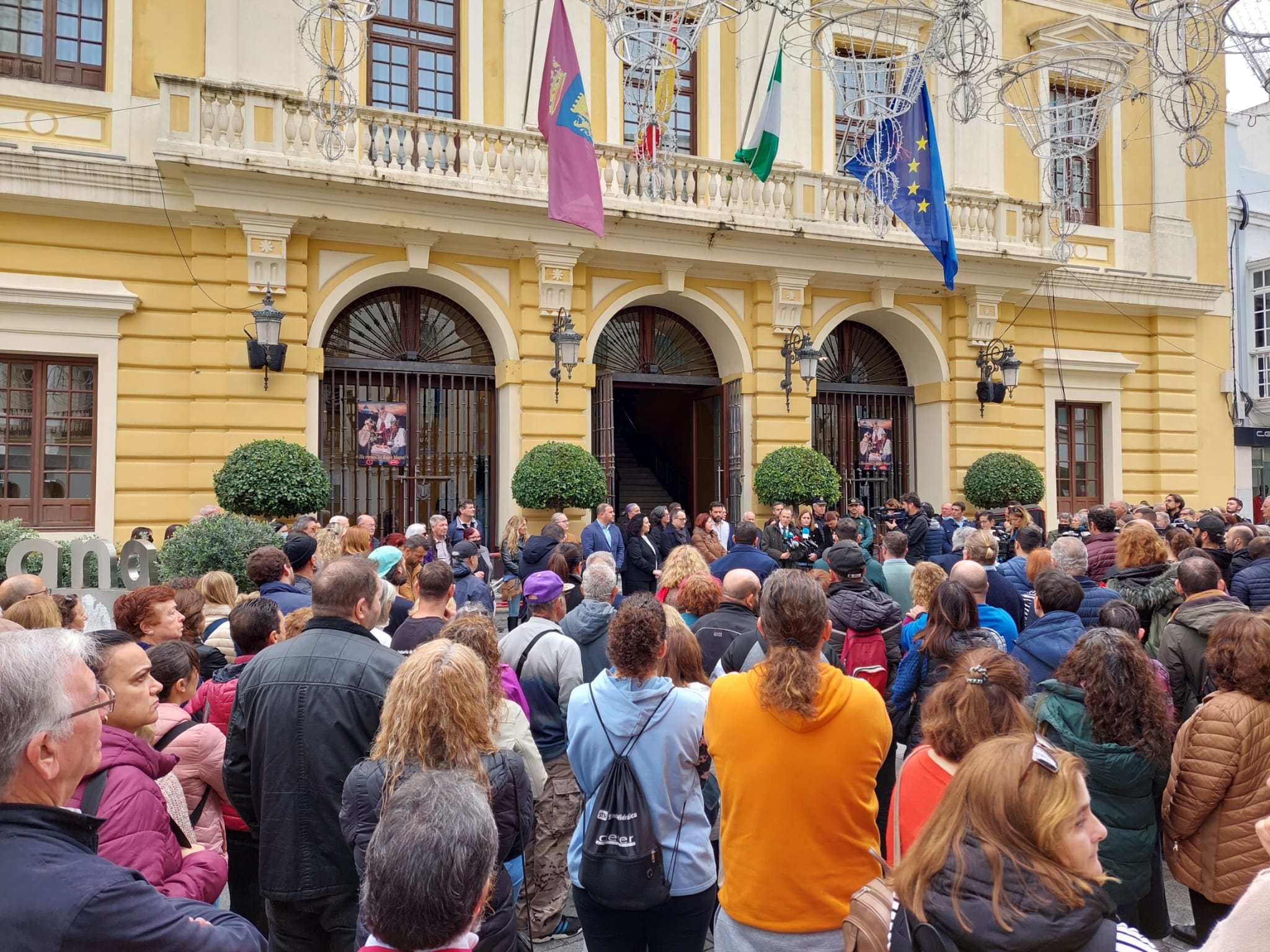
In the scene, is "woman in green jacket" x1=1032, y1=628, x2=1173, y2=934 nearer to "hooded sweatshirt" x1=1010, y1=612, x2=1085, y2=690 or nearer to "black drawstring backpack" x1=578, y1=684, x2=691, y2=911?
"hooded sweatshirt" x1=1010, y1=612, x2=1085, y2=690

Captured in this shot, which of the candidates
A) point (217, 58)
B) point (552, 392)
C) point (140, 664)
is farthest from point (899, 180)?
point (140, 664)

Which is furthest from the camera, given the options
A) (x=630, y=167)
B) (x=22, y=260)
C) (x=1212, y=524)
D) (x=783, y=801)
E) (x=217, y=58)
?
(x=630, y=167)

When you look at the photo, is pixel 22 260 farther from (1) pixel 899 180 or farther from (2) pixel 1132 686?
(2) pixel 1132 686

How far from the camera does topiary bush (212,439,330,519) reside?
11.3m

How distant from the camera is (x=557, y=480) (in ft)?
42.0

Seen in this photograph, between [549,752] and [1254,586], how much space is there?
499 cm

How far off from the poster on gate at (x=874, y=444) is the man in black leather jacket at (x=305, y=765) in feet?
47.3

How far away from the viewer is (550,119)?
1203cm

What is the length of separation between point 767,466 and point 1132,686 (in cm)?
1103

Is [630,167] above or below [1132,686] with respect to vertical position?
above

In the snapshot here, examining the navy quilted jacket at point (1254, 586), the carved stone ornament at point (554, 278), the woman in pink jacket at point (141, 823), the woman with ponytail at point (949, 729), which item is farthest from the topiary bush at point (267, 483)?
the woman with ponytail at point (949, 729)

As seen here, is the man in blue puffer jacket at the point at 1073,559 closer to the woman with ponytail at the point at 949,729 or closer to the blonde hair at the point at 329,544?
the woman with ponytail at the point at 949,729

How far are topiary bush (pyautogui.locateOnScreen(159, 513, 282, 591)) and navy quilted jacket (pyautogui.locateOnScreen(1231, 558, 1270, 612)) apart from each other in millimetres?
7641

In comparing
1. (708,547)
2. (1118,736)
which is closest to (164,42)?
(708,547)
